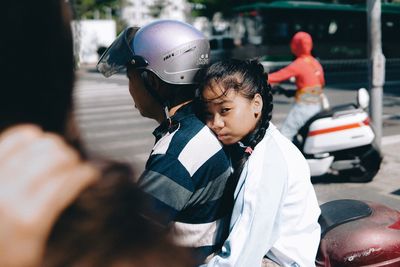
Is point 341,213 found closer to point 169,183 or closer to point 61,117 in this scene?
point 169,183

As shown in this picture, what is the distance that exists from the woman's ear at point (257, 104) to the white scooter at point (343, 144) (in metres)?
3.93

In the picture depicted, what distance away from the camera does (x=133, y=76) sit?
2.22m

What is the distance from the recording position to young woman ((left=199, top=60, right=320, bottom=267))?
182cm

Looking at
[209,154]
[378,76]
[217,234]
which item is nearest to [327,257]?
[217,234]

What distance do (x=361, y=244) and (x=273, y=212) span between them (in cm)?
70

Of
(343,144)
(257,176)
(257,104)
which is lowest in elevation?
(343,144)

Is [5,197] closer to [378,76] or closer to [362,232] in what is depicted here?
[362,232]

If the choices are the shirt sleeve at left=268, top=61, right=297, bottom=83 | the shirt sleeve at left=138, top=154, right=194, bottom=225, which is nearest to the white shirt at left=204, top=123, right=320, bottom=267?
the shirt sleeve at left=138, top=154, right=194, bottom=225

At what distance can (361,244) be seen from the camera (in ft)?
7.73

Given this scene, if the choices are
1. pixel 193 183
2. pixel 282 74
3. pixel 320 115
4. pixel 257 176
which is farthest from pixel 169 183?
pixel 320 115

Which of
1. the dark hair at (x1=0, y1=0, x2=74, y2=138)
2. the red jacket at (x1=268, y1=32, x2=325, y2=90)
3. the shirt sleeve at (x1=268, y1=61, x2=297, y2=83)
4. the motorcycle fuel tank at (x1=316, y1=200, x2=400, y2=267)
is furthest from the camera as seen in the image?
the red jacket at (x1=268, y1=32, x2=325, y2=90)

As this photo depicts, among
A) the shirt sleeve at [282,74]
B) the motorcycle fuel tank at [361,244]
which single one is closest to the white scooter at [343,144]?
the shirt sleeve at [282,74]

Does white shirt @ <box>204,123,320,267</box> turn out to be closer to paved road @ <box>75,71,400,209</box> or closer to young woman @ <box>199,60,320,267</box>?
young woman @ <box>199,60,320,267</box>

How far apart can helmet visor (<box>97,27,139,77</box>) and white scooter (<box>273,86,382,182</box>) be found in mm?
3946
